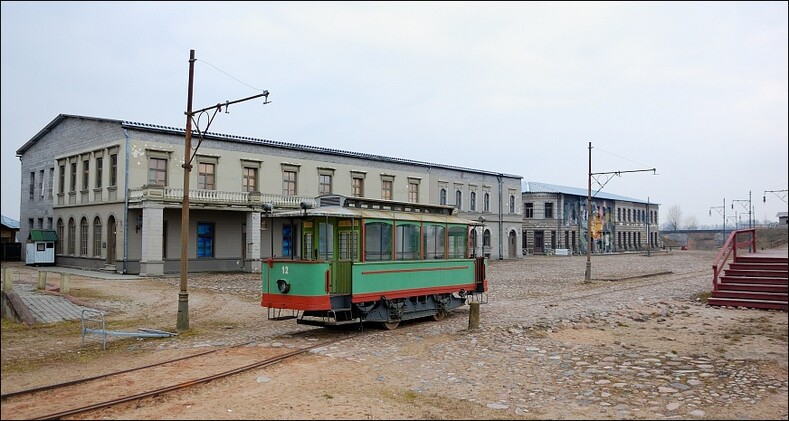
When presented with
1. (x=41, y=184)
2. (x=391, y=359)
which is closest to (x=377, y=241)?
(x=391, y=359)

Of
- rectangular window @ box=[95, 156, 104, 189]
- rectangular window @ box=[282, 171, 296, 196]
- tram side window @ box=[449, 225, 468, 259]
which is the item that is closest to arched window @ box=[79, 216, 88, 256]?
rectangular window @ box=[95, 156, 104, 189]

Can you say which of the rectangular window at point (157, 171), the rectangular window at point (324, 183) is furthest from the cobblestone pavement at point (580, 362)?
the rectangular window at point (324, 183)

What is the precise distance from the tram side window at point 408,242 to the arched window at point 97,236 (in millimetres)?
25171

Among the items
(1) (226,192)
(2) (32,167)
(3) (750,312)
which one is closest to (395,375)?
(3) (750,312)

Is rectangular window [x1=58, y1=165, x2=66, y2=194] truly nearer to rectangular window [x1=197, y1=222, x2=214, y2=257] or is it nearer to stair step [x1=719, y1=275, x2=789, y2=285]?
rectangular window [x1=197, y1=222, x2=214, y2=257]

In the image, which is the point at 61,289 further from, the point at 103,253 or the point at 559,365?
the point at 559,365

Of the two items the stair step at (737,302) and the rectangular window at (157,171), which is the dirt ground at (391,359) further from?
the rectangular window at (157,171)

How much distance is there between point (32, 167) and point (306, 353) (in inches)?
1547

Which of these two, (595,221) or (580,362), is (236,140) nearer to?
(580,362)

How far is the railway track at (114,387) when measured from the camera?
24.2ft

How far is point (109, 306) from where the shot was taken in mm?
18625

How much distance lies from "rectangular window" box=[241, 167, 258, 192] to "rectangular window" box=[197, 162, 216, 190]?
1.97 m

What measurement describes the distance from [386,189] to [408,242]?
96.0 ft

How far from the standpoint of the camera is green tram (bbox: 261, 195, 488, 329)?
12.9 m
